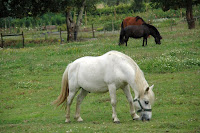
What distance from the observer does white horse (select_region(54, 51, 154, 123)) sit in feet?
27.3

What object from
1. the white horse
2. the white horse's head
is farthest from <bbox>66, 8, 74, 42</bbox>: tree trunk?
the white horse's head

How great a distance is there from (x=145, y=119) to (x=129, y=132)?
1.05 m

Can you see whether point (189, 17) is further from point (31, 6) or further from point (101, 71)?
point (101, 71)

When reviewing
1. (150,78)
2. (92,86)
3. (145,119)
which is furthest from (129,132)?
(150,78)

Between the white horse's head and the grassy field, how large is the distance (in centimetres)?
22

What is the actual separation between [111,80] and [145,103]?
1092 mm

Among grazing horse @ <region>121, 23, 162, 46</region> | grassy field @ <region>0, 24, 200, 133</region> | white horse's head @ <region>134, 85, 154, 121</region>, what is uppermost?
grazing horse @ <region>121, 23, 162, 46</region>

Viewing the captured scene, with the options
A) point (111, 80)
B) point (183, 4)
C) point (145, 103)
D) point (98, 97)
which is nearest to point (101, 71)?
point (111, 80)

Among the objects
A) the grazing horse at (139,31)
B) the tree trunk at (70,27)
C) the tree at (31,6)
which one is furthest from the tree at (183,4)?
the tree trunk at (70,27)

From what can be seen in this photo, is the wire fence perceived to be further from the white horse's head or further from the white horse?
the white horse's head

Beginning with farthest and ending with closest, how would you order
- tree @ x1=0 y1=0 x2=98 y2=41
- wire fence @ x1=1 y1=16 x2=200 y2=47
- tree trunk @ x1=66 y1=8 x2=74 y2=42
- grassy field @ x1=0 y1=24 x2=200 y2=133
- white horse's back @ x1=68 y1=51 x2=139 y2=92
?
wire fence @ x1=1 y1=16 x2=200 y2=47 → tree trunk @ x1=66 y1=8 x2=74 y2=42 → tree @ x1=0 y1=0 x2=98 y2=41 → white horse's back @ x1=68 y1=51 x2=139 y2=92 → grassy field @ x1=0 y1=24 x2=200 y2=133

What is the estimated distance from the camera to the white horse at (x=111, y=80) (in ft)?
27.3

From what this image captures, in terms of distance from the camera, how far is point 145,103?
27.2 ft

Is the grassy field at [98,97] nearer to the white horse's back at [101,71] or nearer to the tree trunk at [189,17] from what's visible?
the white horse's back at [101,71]
